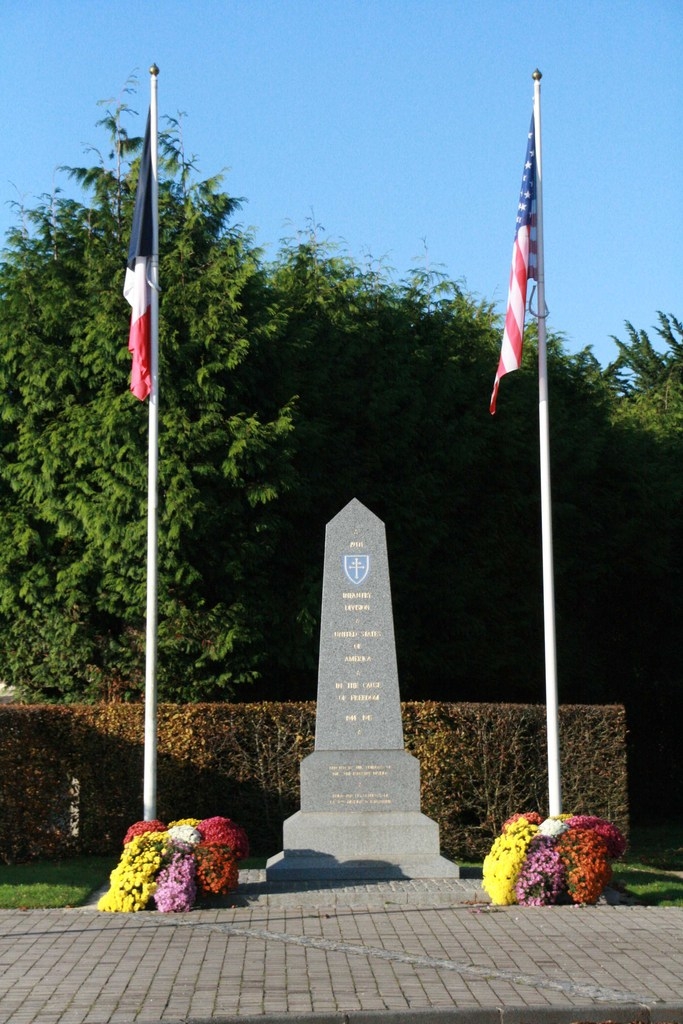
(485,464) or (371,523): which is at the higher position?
(485,464)

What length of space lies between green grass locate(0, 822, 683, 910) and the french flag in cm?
521

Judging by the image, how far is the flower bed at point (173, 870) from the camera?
11.0 m

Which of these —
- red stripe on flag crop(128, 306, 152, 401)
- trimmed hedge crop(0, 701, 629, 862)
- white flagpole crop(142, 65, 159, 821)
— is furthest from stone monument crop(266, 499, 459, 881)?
trimmed hedge crop(0, 701, 629, 862)

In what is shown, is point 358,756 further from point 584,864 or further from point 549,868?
point 584,864

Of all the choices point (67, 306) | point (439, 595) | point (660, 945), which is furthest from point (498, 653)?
point (660, 945)

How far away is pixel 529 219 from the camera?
44.0ft

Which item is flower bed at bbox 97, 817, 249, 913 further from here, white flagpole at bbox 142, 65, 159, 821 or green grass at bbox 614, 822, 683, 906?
green grass at bbox 614, 822, 683, 906

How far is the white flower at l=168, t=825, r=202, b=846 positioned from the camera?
11383 millimetres

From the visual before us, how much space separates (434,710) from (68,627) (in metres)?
5.56

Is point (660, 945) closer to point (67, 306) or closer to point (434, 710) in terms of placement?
point (434, 710)

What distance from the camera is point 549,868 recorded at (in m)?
11.1

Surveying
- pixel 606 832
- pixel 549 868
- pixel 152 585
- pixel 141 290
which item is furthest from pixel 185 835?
pixel 141 290

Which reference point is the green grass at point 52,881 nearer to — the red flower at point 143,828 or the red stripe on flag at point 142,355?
the red flower at point 143,828

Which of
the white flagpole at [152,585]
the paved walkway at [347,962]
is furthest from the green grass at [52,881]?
the white flagpole at [152,585]
